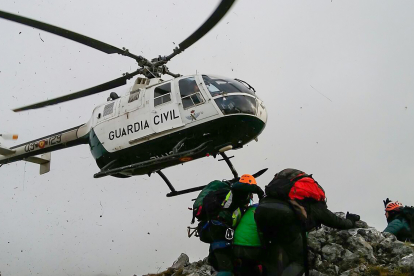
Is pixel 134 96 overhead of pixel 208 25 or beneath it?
beneath

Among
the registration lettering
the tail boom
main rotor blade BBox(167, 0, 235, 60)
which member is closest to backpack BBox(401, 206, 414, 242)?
main rotor blade BBox(167, 0, 235, 60)

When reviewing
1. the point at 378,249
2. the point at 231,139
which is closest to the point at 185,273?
the point at 231,139

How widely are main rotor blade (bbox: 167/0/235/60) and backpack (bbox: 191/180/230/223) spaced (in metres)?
4.50

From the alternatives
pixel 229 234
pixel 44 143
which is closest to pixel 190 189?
pixel 44 143

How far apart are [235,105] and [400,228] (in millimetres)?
4768

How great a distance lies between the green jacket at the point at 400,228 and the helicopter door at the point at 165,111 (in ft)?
18.5

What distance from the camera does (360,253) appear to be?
7.64m

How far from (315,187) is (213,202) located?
156 centimetres

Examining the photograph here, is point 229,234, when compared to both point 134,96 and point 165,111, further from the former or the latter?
point 134,96

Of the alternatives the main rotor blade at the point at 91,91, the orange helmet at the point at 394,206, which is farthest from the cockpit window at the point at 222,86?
the orange helmet at the point at 394,206

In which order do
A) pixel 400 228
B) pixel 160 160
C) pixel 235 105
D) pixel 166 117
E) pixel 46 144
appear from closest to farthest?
pixel 400 228 → pixel 235 105 → pixel 160 160 → pixel 166 117 → pixel 46 144

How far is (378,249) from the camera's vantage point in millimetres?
7777

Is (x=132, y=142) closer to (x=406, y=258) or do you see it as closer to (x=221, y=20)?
(x=221, y=20)

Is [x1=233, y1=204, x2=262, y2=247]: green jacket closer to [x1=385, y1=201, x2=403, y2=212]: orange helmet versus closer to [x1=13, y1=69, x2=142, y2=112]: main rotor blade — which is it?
[x1=385, y1=201, x2=403, y2=212]: orange helmet
